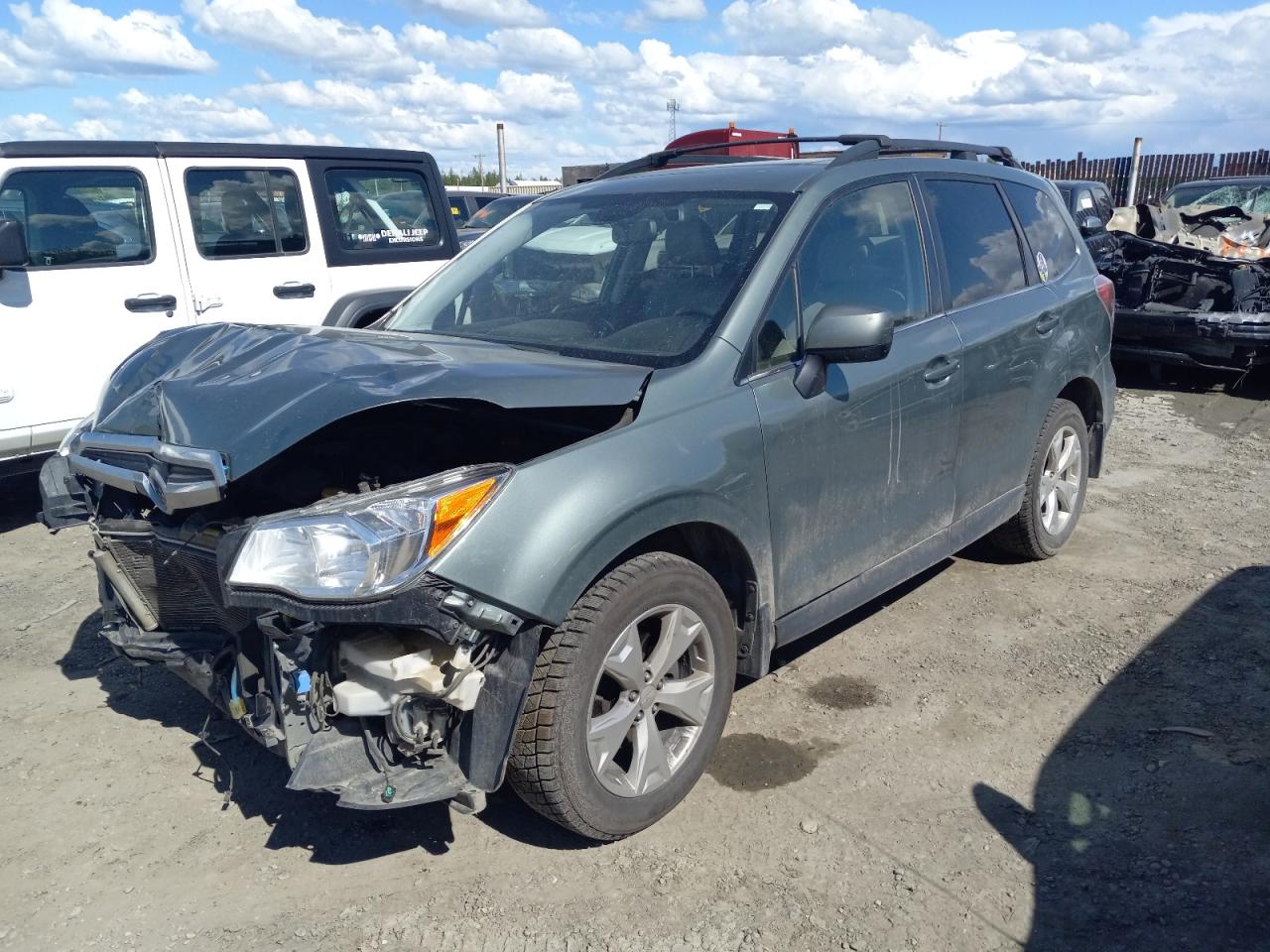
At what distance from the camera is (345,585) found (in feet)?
8.33

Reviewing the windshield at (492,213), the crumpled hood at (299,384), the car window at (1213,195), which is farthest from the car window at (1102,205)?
the crumpled hood at (299,384)

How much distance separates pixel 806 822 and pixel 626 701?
2.34ft

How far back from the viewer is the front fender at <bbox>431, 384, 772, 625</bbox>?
2.61 metres

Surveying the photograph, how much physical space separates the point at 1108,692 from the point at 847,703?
3.31 ft

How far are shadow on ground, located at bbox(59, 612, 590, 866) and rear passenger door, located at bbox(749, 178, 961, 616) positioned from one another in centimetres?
111

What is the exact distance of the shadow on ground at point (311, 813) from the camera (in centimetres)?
316

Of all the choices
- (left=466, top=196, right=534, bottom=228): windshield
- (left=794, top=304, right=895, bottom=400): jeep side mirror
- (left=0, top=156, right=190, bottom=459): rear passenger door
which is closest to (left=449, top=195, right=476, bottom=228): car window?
(left=466, top=196, right=534, bottom=228): windshield

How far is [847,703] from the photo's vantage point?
3984 mm

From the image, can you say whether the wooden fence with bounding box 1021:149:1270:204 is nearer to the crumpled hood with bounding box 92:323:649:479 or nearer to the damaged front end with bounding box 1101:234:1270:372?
the damaged front end with bounding box 1101:234:1270:372

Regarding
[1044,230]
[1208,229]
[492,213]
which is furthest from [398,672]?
[492,213]

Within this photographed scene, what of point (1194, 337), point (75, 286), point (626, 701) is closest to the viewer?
point (626, 701)

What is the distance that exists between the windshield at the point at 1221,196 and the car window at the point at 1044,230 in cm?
770

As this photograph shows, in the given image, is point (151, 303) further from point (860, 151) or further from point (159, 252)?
point (860, 151)

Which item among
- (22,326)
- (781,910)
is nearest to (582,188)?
(781,910)
